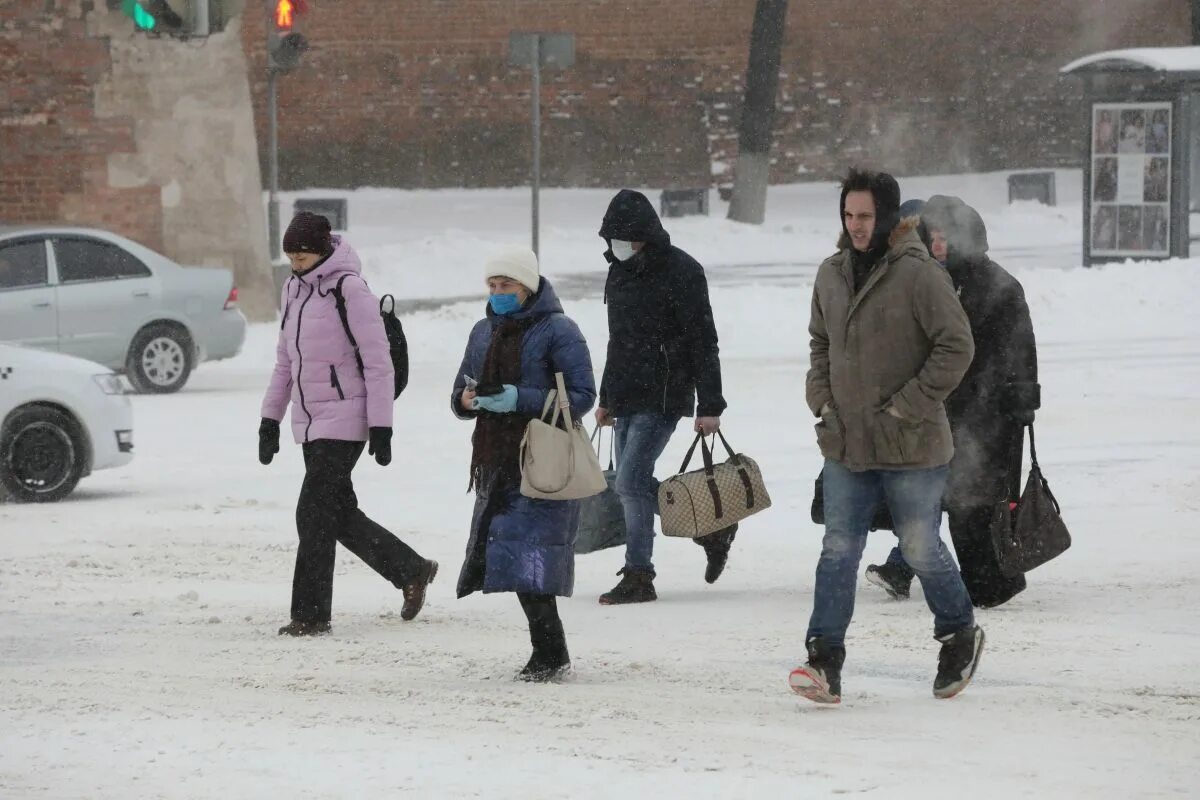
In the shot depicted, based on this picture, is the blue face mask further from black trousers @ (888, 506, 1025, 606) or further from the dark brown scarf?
black trousers @ (888, 506, 1025, 606)

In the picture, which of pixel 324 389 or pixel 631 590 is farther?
pixel 631 590

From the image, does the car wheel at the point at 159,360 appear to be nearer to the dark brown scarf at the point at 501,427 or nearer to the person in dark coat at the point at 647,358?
the person in dark coat at the point at 647,358

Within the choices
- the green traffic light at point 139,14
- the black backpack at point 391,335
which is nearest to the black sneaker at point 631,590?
the black backpack at point 391,335

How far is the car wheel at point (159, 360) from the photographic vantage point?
17.4m

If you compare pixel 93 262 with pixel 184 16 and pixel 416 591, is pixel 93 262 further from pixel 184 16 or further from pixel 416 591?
pixel 416 591

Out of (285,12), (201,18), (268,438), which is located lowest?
(268,438)

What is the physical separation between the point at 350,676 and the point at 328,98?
3072 centimetres

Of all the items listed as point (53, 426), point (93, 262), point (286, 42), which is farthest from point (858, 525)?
point (286, 42)

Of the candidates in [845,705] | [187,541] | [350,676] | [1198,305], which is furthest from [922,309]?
[1198,305]

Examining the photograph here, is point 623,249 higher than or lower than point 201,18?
lower

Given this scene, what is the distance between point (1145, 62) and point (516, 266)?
17.9m

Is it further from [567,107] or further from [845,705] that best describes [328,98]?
[845,705]

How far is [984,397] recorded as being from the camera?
8500mm

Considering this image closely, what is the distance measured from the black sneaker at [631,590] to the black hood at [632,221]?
1.38 metres
